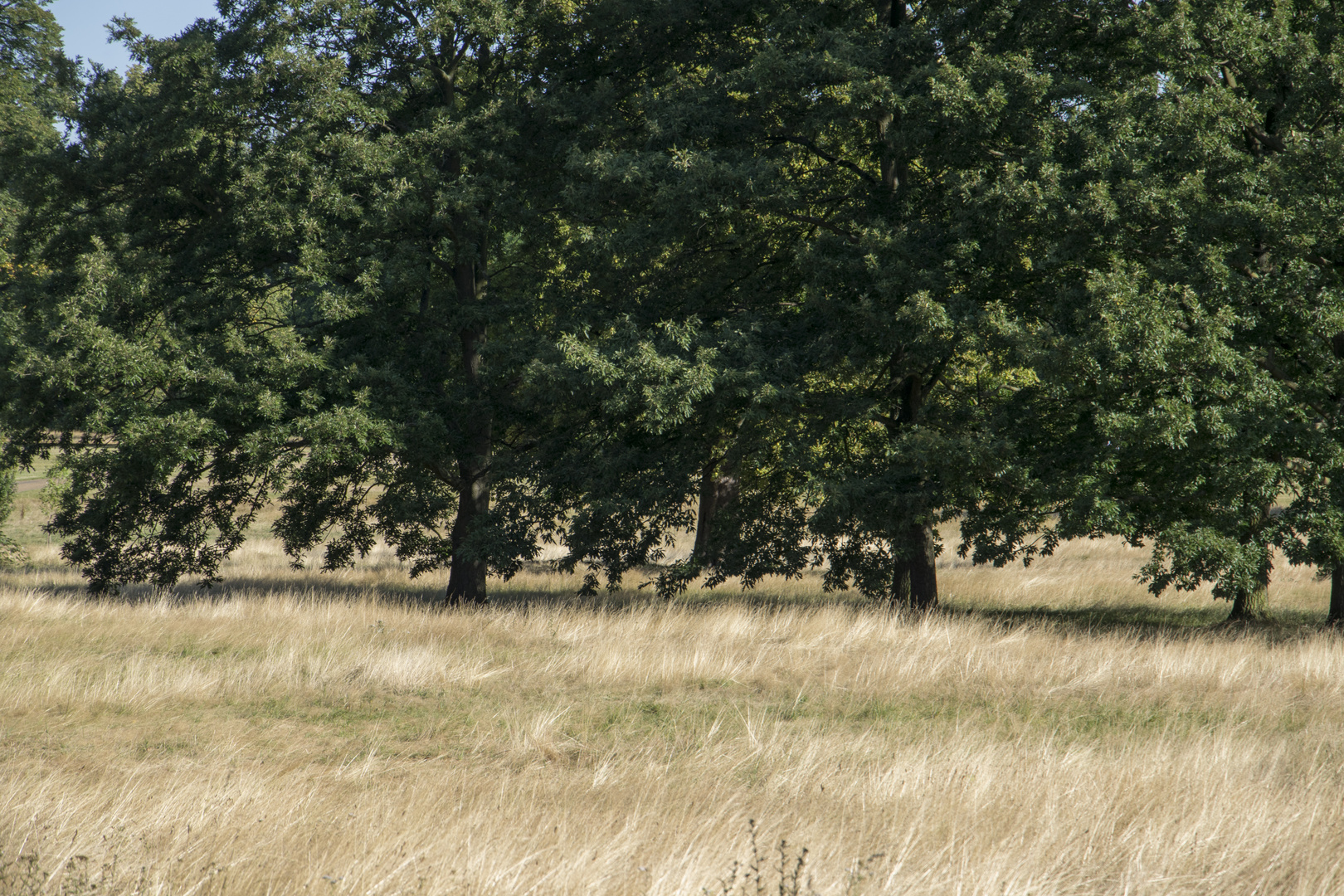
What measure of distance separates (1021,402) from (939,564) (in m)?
14.3

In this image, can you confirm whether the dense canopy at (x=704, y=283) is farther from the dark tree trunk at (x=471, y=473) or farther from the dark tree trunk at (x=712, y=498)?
the dark tree trunk at (x=712, y=498)

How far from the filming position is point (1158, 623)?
48.3 ft

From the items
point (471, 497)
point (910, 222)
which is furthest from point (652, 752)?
point (471, 497)

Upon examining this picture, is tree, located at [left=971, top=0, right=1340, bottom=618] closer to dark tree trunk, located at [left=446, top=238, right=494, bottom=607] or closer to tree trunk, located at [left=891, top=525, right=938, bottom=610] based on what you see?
tree trunk, located at [left=891, top=525, right=938, bottom=610]

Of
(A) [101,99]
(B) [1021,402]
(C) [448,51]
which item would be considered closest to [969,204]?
(B) [1021,402]

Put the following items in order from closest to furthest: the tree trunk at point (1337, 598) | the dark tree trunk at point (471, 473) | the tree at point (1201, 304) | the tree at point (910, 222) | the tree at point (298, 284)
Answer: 1. the tree at point (1201, 304)
2. the tree at point (910, 222)
3. the tree at point (298, 284)
4. the tree trunk at point (1337, 598)
5. the dark tree trunk at point (471, 473)

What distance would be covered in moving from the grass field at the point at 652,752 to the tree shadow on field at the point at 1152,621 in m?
0.32

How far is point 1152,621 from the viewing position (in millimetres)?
15125

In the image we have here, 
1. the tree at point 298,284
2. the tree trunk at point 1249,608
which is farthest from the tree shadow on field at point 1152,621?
the tree at point 298,284

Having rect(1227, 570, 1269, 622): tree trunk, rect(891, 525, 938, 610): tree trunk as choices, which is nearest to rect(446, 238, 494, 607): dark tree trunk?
rect(891, 525, 938, 610): tree trunk

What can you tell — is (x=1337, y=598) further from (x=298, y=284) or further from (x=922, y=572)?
(x=298, y=284)

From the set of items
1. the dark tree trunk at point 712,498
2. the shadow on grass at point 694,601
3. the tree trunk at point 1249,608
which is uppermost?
the dark tree trunk at point 712,498

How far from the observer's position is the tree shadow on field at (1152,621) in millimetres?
12250

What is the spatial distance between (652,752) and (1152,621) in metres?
11.9
